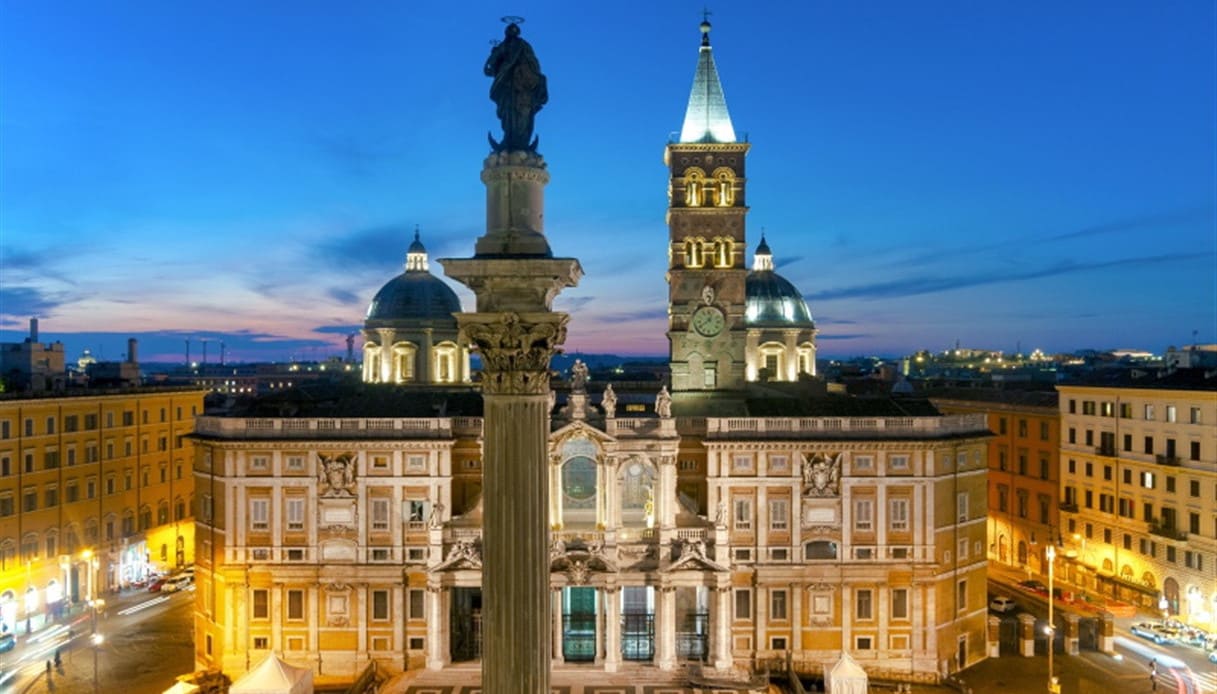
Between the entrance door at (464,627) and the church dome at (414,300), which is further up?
the church dome at (414,300)

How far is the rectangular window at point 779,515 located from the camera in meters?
42.9

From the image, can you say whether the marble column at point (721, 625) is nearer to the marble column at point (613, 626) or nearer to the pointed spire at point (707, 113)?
the marble column at point (613, 626)

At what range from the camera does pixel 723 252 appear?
179 feet

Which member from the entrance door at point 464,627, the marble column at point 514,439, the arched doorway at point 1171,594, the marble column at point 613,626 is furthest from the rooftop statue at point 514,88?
the arched doorway at point 1171,594

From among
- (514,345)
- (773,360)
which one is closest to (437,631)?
(514,345)

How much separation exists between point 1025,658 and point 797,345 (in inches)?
1132

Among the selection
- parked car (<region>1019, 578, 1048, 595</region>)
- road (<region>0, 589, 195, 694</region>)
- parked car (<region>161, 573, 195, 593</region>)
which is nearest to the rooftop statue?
road (<region>0, 589, 195, 694</region>)

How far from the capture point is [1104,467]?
53.6 metres

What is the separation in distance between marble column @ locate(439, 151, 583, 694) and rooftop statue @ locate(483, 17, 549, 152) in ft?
4.82

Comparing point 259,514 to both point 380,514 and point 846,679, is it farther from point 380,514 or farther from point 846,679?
point 846,679

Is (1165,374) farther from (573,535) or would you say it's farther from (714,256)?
(573,535)

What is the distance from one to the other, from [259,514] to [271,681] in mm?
11713

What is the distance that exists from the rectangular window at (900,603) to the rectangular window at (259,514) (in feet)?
102

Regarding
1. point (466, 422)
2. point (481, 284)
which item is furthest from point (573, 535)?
point (481, 284)
